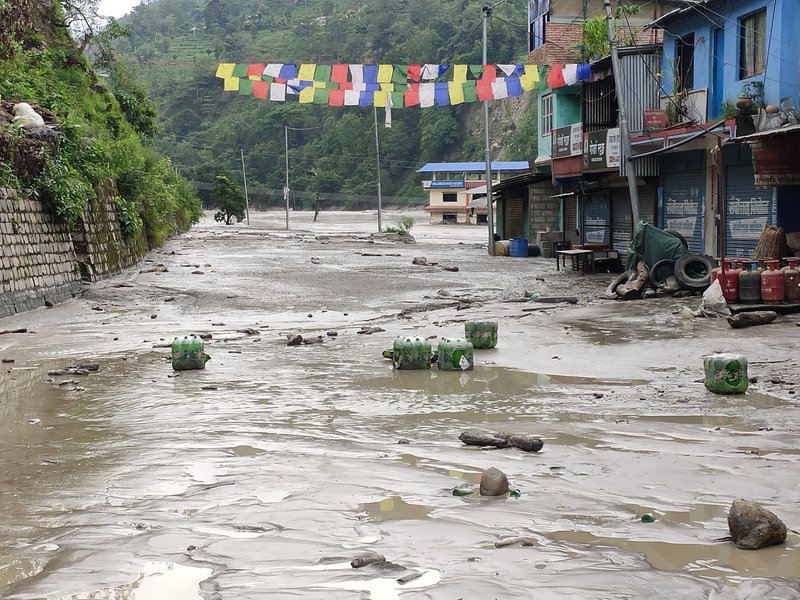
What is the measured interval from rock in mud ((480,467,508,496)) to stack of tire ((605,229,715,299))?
13405 millimetres

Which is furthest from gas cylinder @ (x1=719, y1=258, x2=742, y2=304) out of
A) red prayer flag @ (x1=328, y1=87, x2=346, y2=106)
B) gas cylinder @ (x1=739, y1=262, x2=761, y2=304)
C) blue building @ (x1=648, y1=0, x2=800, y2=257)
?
red prayer flag @ (x1=328, y1=87, x2=346, y2=106)

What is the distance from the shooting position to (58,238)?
20.5 metres

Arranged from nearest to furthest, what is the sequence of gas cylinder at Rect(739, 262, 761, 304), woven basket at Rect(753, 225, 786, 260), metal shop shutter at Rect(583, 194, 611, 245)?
1. gas cylinder at Rect(739, 262, 761, 304)
2. woven basket at Rect(753, 225, 786, 260)
3. metal shop shutter at Rect(583, 194, 611, 245)

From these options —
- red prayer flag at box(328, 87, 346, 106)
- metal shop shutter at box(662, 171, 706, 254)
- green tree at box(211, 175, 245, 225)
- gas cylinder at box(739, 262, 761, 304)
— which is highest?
red prayer flag at box(328, 87, 346, 106)

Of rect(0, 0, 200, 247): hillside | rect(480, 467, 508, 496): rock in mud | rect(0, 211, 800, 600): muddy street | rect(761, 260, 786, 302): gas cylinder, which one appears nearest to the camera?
rect(0, 211, 800, 600): muddy street

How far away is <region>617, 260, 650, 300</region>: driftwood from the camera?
61.7 feet

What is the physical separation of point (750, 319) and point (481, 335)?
403 cm

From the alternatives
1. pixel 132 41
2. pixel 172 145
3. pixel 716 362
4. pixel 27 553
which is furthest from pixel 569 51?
pixel 132 41

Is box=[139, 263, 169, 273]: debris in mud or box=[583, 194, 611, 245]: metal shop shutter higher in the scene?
box=[583, 194, 611, 245]: metal shop shutter

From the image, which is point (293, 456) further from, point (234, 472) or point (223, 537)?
point (223, 537)

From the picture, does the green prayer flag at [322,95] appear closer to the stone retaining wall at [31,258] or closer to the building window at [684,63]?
the stone retaining wall at [31,258]

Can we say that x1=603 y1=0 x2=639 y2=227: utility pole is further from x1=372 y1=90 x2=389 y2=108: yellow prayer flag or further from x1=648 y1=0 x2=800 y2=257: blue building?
x1=372 y1=90 x2=389 y2=108: yellow prayer flag

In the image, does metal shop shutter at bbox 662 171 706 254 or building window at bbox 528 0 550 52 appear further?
building window at bbox 528 0 550 52

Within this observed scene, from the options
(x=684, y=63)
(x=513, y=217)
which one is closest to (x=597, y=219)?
(x=684, y=63)
